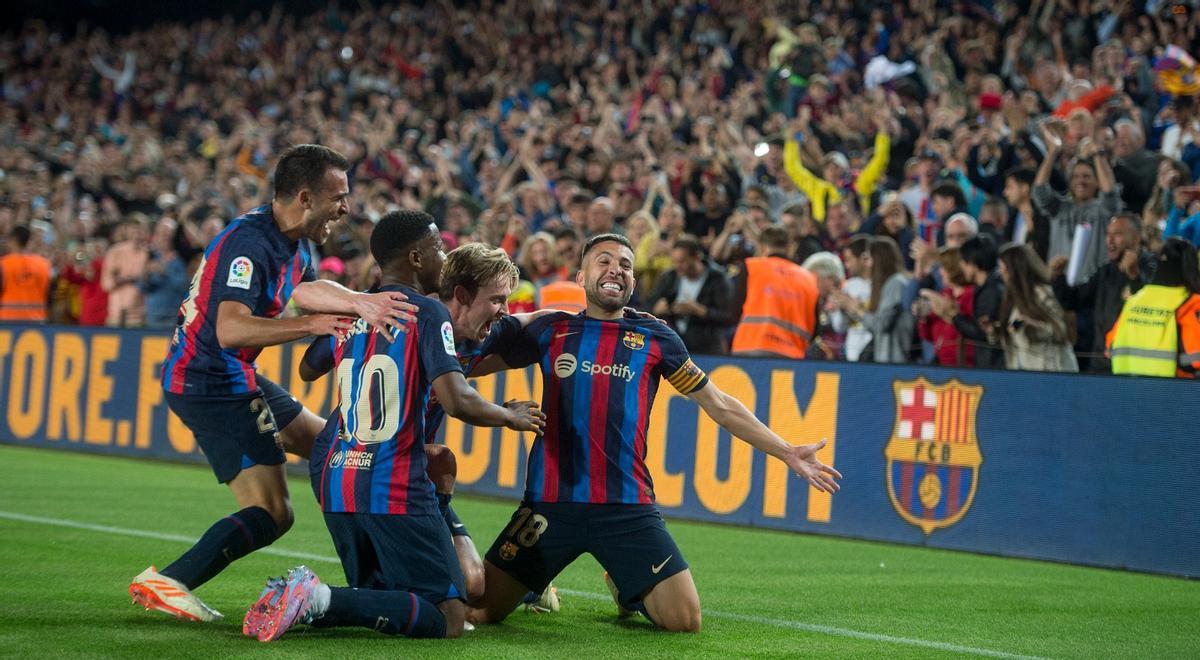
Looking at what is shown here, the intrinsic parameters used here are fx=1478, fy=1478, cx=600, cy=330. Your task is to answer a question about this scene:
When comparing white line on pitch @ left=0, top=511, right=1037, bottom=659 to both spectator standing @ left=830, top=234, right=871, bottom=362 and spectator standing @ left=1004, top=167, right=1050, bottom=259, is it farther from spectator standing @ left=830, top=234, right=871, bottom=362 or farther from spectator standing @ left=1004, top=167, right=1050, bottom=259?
spectator standing @ left=1004, top=167, right=1050, bottom=259

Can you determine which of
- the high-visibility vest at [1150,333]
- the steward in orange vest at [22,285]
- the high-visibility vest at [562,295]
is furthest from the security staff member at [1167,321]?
the steward in orange vest at [22,285]

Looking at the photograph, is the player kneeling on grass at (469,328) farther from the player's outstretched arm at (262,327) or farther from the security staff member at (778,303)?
the security staff member at (778,303)

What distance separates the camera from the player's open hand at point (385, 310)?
18.9ft

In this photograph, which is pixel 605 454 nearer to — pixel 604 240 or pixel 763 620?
pixel 604 240

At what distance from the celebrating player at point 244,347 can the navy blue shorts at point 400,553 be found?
61cm

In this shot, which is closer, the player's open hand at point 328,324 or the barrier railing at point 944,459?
the player's open hand at point 328,324

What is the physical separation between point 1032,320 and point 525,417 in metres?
5.98

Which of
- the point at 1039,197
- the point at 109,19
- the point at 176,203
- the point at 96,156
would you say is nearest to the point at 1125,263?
the point at 1039,197

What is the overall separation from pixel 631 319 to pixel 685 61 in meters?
14.2

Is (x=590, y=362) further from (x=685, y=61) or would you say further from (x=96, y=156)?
(x=96, y=156)

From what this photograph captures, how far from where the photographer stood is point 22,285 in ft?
55.8

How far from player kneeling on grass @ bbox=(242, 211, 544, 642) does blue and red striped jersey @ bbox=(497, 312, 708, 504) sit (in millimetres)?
683

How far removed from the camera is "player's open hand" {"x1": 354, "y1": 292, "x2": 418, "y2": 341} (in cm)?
577

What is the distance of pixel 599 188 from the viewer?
17.3 m
